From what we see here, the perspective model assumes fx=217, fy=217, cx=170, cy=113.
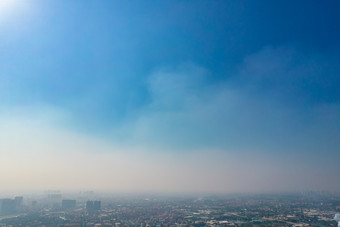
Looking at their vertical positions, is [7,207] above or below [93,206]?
above

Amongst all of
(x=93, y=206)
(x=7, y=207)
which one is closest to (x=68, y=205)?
(x=93, y=206)

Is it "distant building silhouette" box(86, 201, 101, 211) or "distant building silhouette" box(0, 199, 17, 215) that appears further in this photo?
"distant building silhouette" box(86, 201, 101, 211)

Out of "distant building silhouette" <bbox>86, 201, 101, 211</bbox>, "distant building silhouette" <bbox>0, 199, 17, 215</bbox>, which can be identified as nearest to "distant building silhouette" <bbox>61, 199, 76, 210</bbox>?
"distant building silhouette" <bbox>86, 201, 101, 211</bbox>

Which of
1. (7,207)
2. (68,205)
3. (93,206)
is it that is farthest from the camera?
(68,205)

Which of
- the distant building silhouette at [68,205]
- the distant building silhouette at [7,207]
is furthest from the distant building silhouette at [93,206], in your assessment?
the distant building silhouette at [7,207]

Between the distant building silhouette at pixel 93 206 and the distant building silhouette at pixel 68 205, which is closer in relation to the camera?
the distant building silhouette at pixel 93 206

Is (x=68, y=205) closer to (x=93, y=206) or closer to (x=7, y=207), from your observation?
(x=93, y=206)

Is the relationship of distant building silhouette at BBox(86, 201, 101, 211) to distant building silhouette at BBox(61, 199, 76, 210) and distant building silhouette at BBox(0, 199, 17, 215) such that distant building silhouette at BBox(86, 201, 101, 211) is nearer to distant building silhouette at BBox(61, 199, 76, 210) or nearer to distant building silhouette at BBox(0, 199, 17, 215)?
distant building silhouette at BBox(61, 199, 76, 210)

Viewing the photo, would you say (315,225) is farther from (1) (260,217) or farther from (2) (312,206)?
(2) (312,206)

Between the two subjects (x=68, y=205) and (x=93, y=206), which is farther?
(x=68, y=205)

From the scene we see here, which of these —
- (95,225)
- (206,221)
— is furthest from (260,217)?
(95,225)

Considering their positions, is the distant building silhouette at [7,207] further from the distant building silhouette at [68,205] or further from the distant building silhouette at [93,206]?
the distant building silhouette at [93,206]
